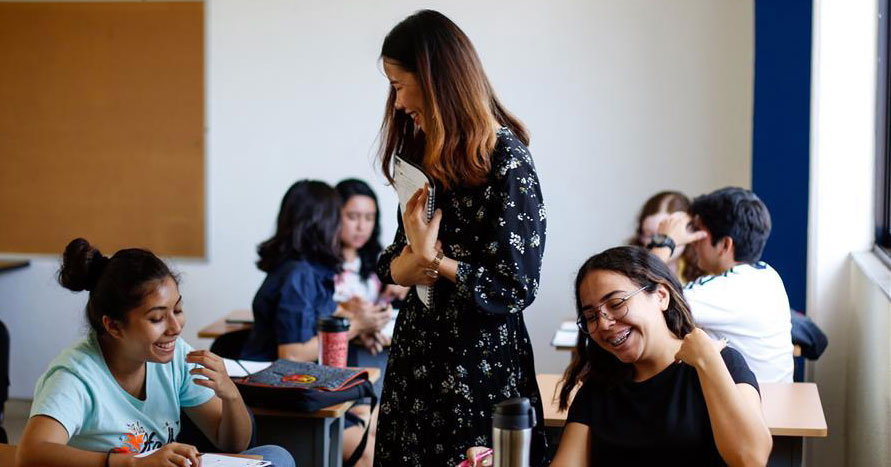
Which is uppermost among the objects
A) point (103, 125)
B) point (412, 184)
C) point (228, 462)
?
point (103, 125)

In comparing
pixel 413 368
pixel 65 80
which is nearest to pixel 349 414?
pixel 413 368

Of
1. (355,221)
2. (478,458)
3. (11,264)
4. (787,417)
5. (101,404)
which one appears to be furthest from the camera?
(11,264)

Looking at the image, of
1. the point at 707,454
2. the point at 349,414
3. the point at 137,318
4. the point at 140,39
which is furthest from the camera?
the point at 140,39

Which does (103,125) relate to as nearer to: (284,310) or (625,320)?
(284,310)

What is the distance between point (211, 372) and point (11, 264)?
11.8ft

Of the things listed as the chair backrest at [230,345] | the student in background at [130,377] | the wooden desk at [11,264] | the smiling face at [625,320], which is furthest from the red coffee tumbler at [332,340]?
the wooden desk at [11,264]

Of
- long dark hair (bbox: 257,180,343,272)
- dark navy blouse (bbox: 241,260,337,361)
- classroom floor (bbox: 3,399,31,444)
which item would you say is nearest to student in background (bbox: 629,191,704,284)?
long dark hair (bbox: 257,180,343,272)

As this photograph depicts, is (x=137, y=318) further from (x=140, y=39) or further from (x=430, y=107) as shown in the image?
(x=140, y=39)

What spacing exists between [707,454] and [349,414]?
190 centimetres

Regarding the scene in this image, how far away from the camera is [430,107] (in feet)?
6.40

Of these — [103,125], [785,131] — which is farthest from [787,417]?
[103,125]

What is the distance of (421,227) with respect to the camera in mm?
1921

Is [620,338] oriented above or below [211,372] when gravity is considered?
above

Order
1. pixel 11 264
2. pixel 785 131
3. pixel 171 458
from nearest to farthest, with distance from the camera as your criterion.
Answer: pixel 171 458, pixel 785 131, pixel 11 264
